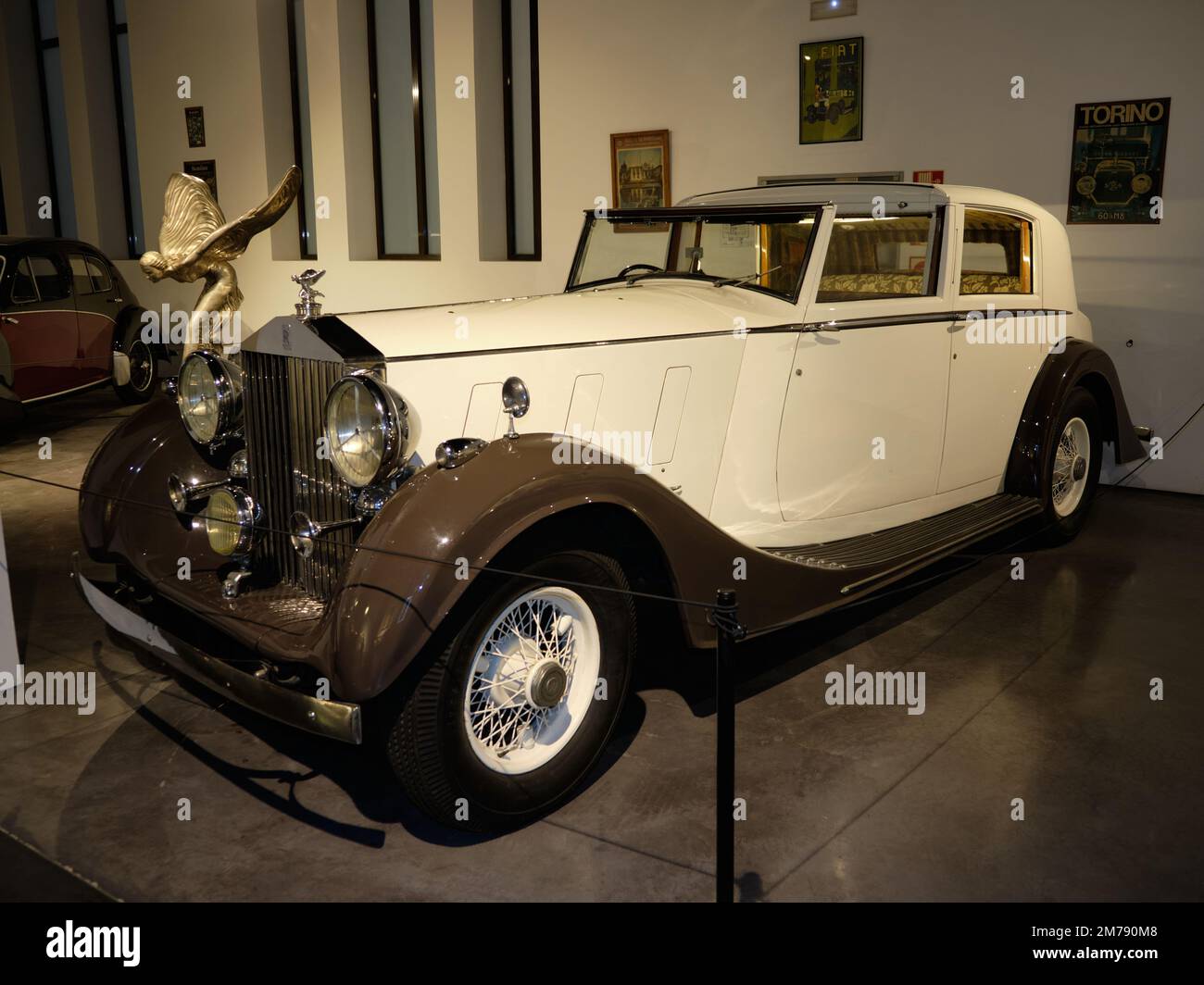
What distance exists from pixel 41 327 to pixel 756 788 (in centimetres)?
775

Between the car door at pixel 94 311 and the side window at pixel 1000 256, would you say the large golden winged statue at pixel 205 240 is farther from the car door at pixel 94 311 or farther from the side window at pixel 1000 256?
the car door at pixel 94 311

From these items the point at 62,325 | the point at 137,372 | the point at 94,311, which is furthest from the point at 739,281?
the point at 137,372

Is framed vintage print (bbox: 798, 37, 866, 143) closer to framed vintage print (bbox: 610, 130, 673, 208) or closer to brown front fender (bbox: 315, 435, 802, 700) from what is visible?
framed vintage print (bbox: 610, 130, 673, 208)

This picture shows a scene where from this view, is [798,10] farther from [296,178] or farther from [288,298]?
[288,298]

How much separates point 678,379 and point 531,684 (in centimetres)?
109

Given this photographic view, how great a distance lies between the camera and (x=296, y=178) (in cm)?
414

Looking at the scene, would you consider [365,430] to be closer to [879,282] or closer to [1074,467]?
[879,282]

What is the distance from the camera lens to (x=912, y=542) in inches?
145

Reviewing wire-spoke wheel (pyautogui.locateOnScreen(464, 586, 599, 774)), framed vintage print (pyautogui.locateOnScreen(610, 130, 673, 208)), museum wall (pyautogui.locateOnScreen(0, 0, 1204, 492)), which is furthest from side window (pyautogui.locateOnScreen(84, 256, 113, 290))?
wire-spoke wheel (pyautogui.locateOnScreen(464, 586, 599, 774))

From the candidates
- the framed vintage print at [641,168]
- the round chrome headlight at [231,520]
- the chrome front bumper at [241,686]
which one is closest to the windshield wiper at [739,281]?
the round chrome headlight at [231,520]

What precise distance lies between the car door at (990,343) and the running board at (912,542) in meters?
0.15

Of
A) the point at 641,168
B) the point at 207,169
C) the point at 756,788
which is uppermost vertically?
the point at 207,169
